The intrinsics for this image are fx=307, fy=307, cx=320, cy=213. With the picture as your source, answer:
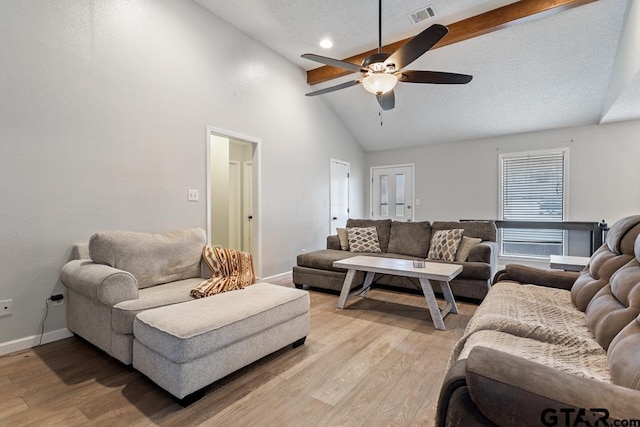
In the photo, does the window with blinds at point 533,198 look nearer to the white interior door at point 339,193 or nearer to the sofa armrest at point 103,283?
the white interior door at point 339,193

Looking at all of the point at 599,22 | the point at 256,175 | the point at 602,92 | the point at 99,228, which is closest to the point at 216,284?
the point at 99,228

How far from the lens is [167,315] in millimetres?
1818

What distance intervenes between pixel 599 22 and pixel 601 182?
256 centimetres

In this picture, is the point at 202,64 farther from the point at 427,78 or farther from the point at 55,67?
the point at 427,78

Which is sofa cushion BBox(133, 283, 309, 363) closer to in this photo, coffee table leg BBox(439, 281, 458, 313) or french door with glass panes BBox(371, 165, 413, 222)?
Result: coffee table leg BBox(439, 281, 458, 313)

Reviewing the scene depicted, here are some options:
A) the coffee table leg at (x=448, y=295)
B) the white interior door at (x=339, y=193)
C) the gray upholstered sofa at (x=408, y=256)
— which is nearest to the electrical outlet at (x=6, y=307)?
the gray upholstered sofa at (x=408, y=256)

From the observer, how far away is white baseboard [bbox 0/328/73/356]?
7.45 ft

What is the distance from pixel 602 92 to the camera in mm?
4211

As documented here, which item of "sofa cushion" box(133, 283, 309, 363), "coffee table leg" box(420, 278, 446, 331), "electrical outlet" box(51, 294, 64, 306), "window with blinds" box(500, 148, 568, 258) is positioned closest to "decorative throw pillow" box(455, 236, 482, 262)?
"coffee table leg" box(420, 278, 446, 331)

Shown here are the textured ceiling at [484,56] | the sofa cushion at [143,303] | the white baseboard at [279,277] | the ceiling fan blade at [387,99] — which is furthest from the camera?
the white baseboard at [279,277]

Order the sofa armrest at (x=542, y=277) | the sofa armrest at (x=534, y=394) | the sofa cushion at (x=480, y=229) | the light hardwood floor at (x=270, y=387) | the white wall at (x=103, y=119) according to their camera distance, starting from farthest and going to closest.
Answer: the sofa cushion at (x=480, y=229) < the white wall at (x=103, y=119) < the sofa armrest at (x=542, y=277) < the light hardwood floor at (x=270, y=387) < the sofa armrest at (x=534, y=394)

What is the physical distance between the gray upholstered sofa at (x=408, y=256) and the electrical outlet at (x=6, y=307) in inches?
107

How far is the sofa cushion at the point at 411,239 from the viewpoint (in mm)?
4262

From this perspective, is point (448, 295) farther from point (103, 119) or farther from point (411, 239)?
point (103, 119)
